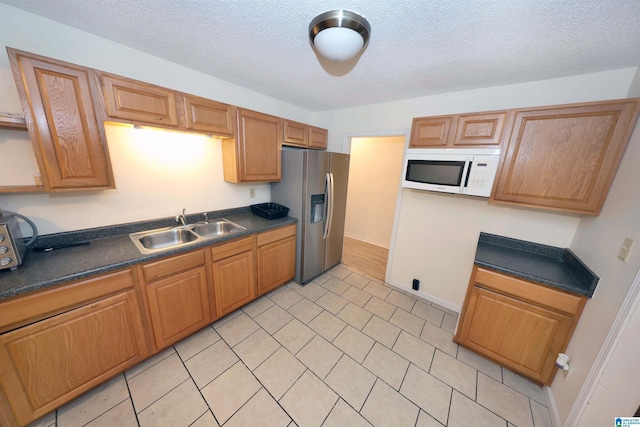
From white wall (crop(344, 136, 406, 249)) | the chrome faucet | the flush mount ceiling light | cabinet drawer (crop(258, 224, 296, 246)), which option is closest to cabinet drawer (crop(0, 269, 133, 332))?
the chrome faucet

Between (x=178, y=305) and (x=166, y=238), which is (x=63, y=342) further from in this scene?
(x=166, y=238)

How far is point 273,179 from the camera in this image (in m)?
2.45

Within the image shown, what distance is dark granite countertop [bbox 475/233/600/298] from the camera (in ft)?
4.50

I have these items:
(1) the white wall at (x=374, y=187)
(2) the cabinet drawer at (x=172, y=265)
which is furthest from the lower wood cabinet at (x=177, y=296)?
(1) the white wall at (x=374, y=187)

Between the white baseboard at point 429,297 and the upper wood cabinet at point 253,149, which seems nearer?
the upper wood cabinet at point 253,149

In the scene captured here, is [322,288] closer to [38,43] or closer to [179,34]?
[179,34]

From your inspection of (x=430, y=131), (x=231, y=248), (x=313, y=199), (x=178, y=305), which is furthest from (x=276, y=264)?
(x=430, y=131)

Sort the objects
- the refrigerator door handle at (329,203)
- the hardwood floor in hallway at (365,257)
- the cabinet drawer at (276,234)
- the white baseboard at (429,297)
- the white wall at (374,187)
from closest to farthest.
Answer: the cabinet drawer at (276,234) < the white baseboard at (429,297) < the refrigerator door handle at (329,203) < the hardwood floor in hallway at (365,257) < the white wall at (374,187)

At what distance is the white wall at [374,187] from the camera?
381 centimetres

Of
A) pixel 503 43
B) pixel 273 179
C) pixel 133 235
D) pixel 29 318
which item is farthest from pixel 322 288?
pixel 503 43

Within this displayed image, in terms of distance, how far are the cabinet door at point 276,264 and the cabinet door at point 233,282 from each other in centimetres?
12

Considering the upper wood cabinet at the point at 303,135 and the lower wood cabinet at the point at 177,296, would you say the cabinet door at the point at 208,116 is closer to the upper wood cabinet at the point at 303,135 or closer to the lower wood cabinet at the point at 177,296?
the upper wood cabinet at the point at 303,135

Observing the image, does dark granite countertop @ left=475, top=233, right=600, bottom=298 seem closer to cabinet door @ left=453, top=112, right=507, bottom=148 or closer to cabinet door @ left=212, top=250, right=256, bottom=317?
cabinet door @ left=453, top=112, right=507, bottom=148

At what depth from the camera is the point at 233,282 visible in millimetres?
2023
